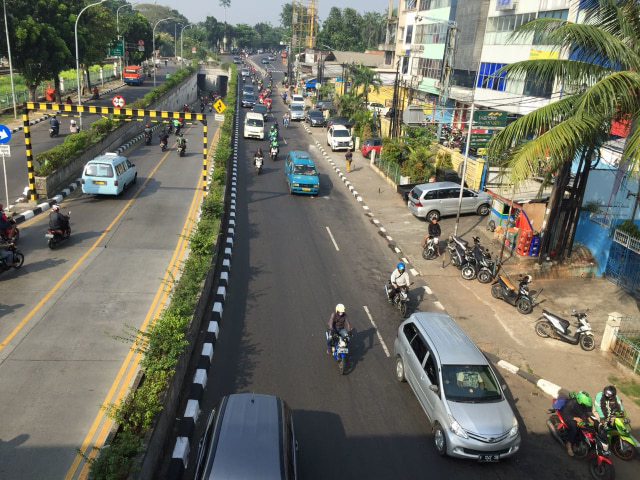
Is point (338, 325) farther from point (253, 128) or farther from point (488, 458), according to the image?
point (253, 128)

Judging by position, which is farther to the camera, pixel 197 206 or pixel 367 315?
pixel 197 206

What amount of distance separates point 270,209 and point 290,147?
17213 millimetres

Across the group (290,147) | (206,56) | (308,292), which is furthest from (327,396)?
(206,56)

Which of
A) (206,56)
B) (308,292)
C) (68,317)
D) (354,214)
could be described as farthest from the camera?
(206,56)

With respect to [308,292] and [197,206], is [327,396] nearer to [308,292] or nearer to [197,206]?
[308,292]

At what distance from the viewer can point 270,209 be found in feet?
78.8

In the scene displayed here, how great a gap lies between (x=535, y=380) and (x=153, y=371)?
328 inches

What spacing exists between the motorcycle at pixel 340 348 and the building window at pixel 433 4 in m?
45.2

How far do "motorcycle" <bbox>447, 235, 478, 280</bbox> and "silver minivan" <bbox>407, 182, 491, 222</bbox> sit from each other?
4.45m

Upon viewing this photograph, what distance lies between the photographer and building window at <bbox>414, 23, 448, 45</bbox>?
1882 inches

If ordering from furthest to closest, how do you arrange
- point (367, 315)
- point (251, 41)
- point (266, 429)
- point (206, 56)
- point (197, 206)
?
point (251, 41) → point (206, 56) → point (197, 206) → point (367, 315) → point (266, 429)

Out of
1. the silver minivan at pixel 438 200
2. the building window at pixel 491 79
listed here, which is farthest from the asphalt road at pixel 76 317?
the building window at pixel 491 79

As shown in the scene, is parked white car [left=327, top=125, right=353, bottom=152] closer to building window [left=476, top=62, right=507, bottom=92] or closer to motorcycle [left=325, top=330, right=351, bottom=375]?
building window [left=476, top=62, right=507, bottom=92]

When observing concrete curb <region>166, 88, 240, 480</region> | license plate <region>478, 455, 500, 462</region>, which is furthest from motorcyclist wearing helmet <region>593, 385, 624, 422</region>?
concrete curb <region>166, 88, 240, 480</region>
